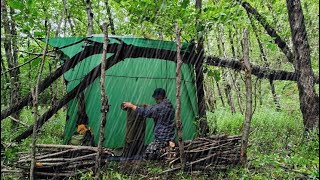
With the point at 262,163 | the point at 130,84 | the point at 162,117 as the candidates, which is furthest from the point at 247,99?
the point at 130,84

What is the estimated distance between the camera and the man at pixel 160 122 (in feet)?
20.2

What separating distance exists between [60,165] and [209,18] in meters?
3.89

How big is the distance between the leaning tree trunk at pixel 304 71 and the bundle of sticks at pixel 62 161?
14.0 feet

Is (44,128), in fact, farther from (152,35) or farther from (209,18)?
(209,18)

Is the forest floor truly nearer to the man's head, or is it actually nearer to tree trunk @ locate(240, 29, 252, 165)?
tree trunk @ locate(240, 29, 252, 165)

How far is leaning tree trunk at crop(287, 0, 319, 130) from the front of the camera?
23.3 ft

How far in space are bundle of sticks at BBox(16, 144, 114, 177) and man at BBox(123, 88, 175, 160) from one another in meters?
1.16

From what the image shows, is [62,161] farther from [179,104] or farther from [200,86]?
[200,86]

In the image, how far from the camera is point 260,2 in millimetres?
11273

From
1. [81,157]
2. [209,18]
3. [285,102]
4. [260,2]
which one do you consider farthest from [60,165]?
[285,102]

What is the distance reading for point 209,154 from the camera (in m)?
5.57

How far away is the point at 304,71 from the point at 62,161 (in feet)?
16.3

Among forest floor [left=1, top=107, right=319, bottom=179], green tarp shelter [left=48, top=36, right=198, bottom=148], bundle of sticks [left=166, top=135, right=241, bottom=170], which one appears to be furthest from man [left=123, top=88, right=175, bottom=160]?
green tarp shelter [left=48, top=36, right=198, bottom=148]

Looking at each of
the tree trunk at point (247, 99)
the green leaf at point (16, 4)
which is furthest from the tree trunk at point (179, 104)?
the green leaf at point (16, 4)
